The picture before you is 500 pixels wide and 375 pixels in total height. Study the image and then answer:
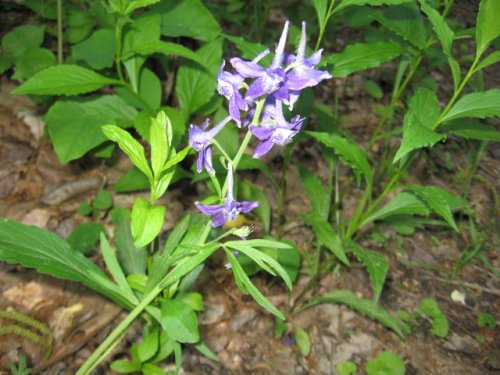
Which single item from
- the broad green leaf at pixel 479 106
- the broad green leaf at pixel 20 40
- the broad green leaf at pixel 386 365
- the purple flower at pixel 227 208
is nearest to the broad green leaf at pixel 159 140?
the purple flower at pixel 227 208

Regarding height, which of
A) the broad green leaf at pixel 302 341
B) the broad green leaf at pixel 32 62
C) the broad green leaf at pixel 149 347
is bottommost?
the broad green leaf at pixel 302 341

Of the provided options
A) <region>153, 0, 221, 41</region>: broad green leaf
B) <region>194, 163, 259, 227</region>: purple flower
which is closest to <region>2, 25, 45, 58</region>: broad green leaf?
<region>153, 0, 221, 41</region>: broad green leaf

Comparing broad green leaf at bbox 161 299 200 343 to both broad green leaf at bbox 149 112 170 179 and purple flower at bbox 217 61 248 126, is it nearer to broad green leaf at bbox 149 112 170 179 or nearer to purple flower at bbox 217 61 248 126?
broad green leaf at bbox 149 112 170 179

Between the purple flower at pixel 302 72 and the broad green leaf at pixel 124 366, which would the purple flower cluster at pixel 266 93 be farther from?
the broad green leaf at pixel 124 366

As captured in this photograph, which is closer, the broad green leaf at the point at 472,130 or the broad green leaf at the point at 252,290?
the broad green leaf at the point at 252,290

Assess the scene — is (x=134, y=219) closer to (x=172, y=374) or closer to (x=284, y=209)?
(x=172, y=374)

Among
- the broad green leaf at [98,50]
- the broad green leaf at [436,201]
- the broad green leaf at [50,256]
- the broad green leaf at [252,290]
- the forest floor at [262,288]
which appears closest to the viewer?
the broad green leaf at [252,290]

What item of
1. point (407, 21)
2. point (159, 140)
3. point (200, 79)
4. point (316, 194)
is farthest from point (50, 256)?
point (407, 21)
